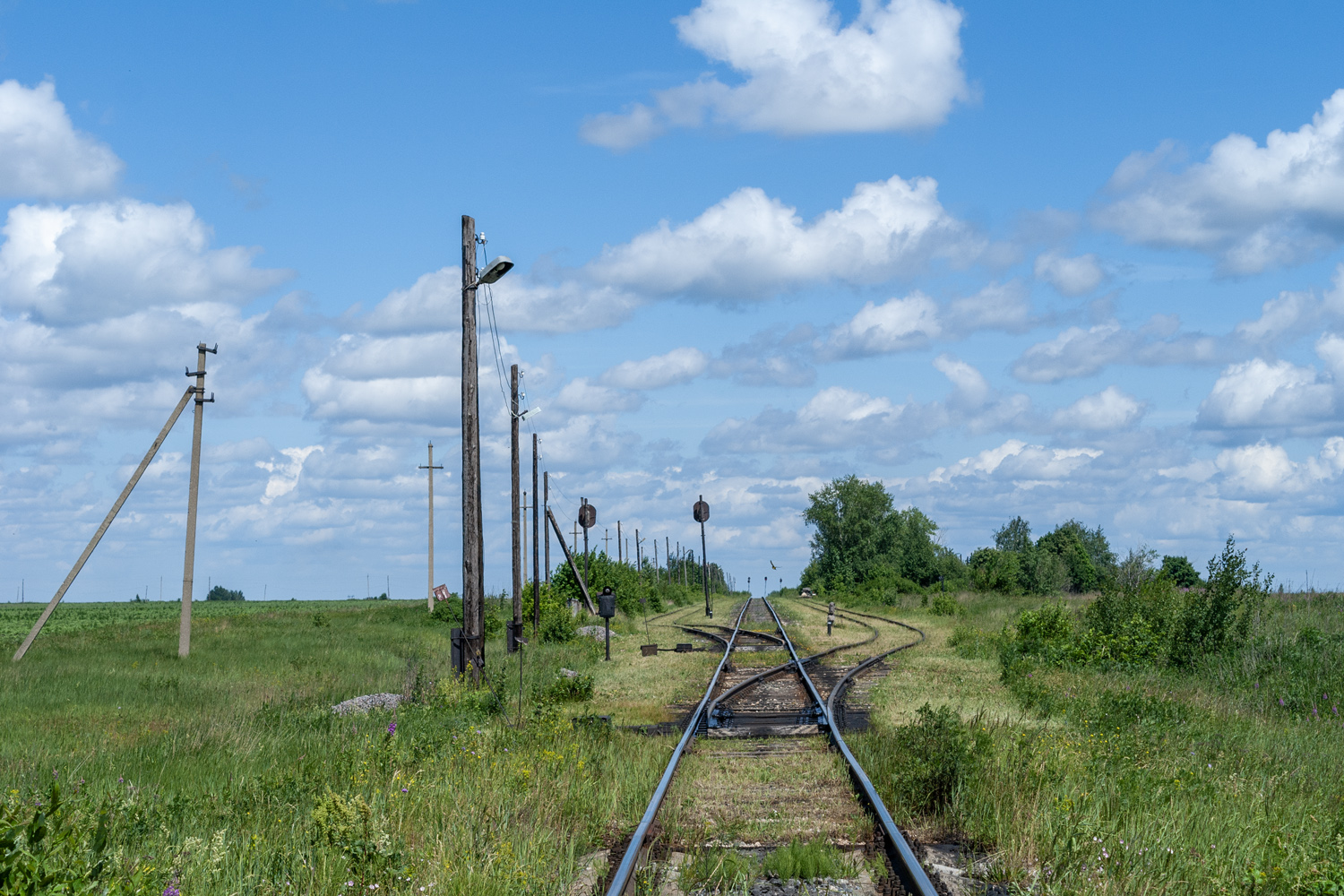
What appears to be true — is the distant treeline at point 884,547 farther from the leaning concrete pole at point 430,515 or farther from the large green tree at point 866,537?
the leaning concrete pole at point 430,515

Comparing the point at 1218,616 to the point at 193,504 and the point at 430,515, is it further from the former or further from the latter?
the point at 430,515

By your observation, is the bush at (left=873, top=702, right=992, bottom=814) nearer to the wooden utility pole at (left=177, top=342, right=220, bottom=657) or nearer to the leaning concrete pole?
the wooden utility pole at (left=177, top=342, right=220, bottom=657)

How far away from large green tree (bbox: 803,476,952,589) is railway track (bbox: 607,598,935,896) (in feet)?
288

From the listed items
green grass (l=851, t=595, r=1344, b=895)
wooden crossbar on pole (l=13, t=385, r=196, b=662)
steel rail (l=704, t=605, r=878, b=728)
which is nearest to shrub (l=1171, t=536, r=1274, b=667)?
green grass (l=851, t=595, r=1344, b=895)

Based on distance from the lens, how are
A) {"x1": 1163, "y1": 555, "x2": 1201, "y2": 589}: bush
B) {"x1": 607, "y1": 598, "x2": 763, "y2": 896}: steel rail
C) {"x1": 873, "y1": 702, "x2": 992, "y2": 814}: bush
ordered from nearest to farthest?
{"x1": 607, "y1": 598, "x2": 763, "y2": 896}: steel rail
{"x1": 873, "y1": 702, "x2": 992, "y2": 814}: bush
{"x1": 1163, "y1": 555, "x2": 1201, "y2": 589}: bush

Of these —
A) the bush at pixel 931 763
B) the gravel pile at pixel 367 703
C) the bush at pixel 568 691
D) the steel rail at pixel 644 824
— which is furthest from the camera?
the bush at pixel 568 691

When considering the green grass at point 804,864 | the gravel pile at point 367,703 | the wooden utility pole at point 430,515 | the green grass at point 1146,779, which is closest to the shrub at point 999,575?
the wooden utility pole at point 430,515

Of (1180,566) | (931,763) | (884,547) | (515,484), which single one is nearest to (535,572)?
(515,484)

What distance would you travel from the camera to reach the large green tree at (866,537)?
361 ft

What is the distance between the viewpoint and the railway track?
6.31m

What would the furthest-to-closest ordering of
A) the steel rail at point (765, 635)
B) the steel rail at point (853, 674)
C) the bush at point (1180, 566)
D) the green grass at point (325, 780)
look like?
the bush at point (1180, 566) → the steel rail at point (765, 635) → the steel rail at point (853, 674) → the green grass at point (325, 780)

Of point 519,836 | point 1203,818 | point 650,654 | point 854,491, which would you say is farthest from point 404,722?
point 854,491

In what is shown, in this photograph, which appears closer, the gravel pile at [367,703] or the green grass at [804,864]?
the green grass at [804,864]

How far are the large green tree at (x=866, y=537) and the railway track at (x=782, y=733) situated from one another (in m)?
87.9
